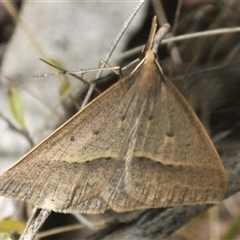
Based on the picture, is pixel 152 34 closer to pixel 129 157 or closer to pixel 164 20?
pixel 129 157

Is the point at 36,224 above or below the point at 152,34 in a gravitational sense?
below

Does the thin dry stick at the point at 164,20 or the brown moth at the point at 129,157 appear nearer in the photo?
the brown moth at the point at 129,157

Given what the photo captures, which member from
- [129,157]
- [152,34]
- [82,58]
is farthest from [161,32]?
[82,58]

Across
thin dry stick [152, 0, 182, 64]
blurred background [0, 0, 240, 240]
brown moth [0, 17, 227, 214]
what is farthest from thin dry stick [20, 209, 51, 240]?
thin dry stick [152, 0, 182, 64]

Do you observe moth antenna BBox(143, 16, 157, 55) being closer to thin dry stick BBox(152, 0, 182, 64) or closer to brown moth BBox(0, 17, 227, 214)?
brown moth BBox(0, 17, 227, 214)

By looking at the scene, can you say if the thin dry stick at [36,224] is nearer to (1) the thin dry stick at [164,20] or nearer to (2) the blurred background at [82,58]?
(2) the blurred background at [82,58]

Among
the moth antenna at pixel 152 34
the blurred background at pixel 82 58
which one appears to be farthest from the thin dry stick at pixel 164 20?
the moth antenna at pixel 152 34

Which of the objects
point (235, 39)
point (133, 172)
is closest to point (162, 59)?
point (235, 39)

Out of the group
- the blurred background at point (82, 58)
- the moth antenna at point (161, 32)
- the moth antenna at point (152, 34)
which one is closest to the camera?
the moth antenna at point (152, 34)
